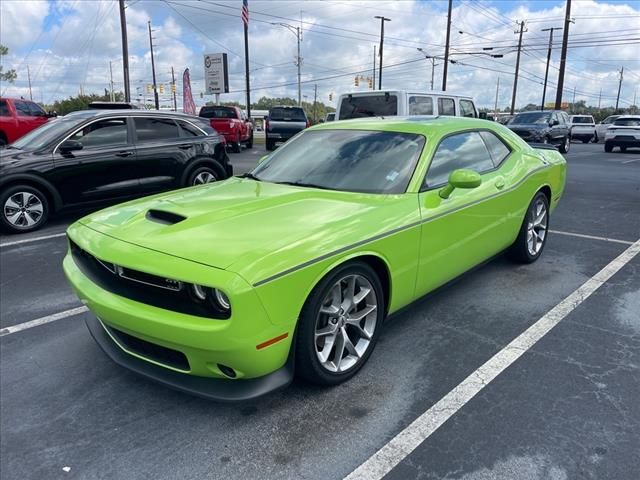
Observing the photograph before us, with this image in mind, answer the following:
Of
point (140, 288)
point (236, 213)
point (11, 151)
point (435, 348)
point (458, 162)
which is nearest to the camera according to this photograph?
point (140, 288)

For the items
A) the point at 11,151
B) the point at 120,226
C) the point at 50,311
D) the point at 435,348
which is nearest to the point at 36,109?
the point at 11,151

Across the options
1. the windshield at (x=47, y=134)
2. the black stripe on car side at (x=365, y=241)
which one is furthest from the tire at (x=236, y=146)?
the black stripe on car side at (x=365, y=241)

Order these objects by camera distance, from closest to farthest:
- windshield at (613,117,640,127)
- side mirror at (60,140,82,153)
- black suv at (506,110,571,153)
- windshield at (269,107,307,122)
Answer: side mirror at (60,140,82,153) < black suv at (506,110,571,153) < windshield at (613,117,640,127) < windshield at (269,107,307,122)

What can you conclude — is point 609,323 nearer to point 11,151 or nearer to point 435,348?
point 435,348

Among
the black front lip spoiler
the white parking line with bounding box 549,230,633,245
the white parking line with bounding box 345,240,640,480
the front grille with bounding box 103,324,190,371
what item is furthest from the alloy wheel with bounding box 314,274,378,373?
the white parking line with bounding box 549,230,633,245

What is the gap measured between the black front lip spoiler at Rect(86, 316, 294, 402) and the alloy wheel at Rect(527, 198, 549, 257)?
10.8 feet

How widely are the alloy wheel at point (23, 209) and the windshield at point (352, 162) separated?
415cm

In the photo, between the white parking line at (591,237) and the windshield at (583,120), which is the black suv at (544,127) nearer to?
the windshield at (583,120)

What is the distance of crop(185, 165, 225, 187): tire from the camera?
26.1ft

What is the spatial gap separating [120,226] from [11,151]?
16.5 ft

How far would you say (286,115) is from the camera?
20.7 meters

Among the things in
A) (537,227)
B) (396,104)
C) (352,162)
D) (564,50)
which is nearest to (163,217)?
(352,162)

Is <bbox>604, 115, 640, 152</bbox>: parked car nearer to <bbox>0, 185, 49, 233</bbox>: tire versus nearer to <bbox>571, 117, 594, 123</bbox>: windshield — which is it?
<bbox>571, 117, 594, 123</bbox>: windshield

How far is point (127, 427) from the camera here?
2.55m
